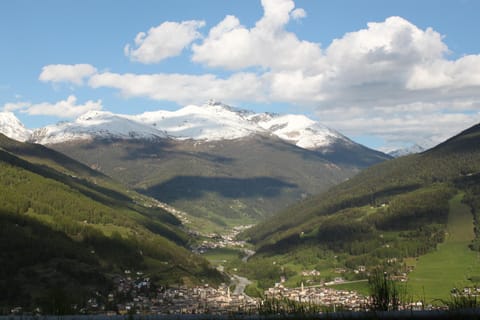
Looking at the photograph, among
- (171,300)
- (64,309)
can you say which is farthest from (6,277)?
(64,309)

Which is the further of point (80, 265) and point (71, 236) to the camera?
point (71, 236)

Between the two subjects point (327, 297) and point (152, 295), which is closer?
point (152, 295)

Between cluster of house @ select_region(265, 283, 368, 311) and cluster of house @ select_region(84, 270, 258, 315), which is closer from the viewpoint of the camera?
cluster of house @ select_region(265, 283, 368, 311)

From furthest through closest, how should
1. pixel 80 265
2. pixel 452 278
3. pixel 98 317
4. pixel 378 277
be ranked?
pixel 452 278 → pixel 80 265 → pixel 378 277 → pixel 98 317

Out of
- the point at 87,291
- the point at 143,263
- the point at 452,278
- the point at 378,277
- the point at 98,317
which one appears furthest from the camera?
the point at 143,263

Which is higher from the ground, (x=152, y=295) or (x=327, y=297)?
(x=152, y=295)

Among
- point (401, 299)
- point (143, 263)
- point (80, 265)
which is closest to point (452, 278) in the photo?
point (143, 263)

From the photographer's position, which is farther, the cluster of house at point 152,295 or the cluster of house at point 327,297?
the cluster of house at point 152,295

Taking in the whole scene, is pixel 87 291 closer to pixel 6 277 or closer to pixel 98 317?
pixel 6 277

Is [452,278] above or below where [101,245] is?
below
